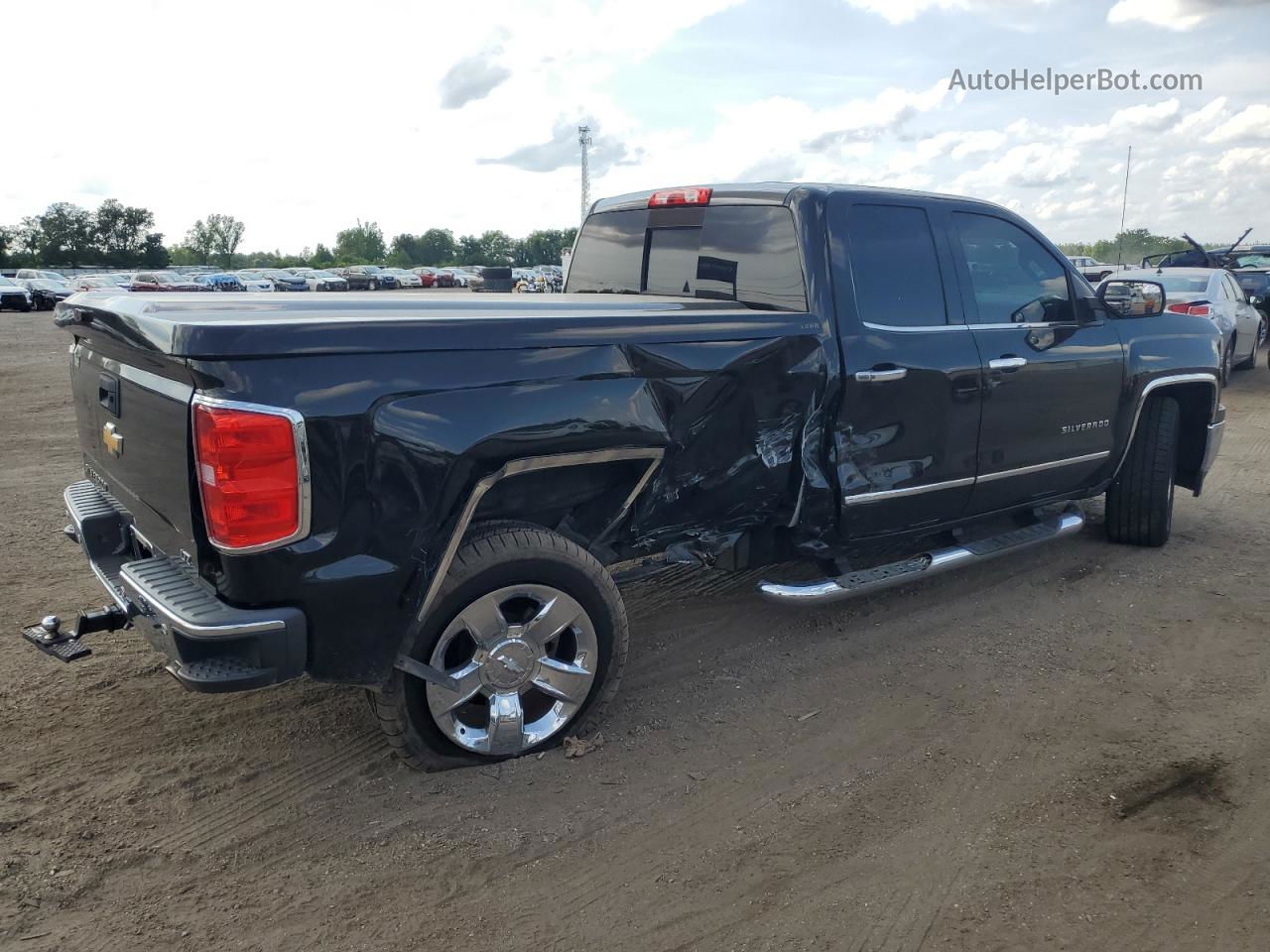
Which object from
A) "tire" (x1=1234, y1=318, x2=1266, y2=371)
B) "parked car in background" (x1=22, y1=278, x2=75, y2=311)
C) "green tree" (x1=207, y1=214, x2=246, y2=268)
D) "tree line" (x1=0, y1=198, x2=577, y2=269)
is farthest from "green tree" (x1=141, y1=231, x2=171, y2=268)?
"tire" (x1=1234, y1=318, x2=1266, y2=371)

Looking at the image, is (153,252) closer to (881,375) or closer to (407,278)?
(407,278)

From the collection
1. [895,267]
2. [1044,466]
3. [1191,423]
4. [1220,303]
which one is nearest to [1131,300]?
[1044,466]

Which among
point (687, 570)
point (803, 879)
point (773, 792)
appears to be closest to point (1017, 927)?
point (803, 879)

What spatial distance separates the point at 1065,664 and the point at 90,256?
318 feet

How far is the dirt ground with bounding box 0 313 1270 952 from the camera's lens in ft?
8.63

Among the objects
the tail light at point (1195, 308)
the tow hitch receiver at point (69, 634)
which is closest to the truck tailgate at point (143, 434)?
the tow hitch receiver at point (69, 634)

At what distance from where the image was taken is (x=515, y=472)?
3176 mm

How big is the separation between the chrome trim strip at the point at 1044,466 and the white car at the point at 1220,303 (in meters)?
7.30

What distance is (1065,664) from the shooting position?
14.0ft

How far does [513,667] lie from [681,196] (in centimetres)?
247

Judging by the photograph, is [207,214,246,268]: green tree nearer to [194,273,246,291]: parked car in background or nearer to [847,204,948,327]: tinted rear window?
[194,273,246,291]: parked car in background

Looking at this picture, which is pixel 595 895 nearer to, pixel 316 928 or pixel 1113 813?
pixel 316 928

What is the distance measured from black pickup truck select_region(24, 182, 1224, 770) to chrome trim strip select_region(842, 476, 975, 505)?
0.05 ft

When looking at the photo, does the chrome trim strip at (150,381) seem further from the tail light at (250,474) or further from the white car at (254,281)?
the white car at (254,281)
